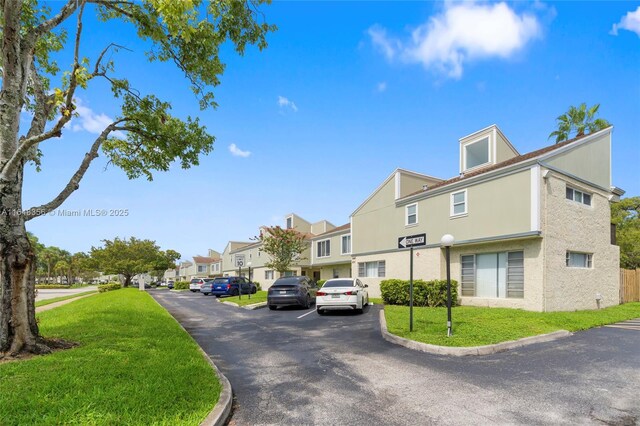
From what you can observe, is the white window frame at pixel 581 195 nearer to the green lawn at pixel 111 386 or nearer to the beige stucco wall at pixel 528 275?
the beige stucco wall at pixel 528 275

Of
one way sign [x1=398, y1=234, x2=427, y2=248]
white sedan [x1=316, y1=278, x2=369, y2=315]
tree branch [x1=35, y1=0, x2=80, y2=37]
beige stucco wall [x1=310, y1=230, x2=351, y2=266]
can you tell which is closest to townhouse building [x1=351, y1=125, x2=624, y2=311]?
white sedan [x1=316, y1=278, x2=369, y2=315]

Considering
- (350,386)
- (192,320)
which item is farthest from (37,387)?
(192,320)

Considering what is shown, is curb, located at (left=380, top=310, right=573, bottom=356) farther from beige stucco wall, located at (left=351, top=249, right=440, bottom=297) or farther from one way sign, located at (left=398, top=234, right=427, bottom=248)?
beige stucco wall, located at (left=351, top=249, right=440, bottom=297)

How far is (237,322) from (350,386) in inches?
337

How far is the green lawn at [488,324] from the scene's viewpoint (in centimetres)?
869

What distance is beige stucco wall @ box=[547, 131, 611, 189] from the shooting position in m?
15.2

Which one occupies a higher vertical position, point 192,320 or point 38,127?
point 38,127

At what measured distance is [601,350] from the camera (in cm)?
818

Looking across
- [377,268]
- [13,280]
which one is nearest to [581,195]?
[377,268]

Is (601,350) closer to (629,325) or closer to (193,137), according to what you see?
(629,325)

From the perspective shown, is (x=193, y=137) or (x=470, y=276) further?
(x=470, y=276)

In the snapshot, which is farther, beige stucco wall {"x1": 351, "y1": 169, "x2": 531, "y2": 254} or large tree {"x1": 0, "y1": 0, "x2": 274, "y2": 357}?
beige stucco wall {"x1": 351, "y1": 169, "x2": 531, "y2": 254}

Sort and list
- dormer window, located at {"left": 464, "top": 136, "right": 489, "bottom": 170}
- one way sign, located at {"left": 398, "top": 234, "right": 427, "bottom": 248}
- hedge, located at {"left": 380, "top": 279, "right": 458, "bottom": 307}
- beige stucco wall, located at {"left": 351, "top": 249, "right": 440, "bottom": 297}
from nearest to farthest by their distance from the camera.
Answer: one way sign, located at {"left": 398, "top": 234, "right": 427, "bottom": 248}
hedge, located at {"left": 380, "top": 279, "right": 458, "bottom": 307}
beige stucco wall, located at {"left": 351, "top": 249, "right": 440, "bottom": 297}
dormer window, located at {"left": 464, "top": 136, "right": 489, "bottom": 170}

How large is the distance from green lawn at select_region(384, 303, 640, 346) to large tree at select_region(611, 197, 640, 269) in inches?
605
